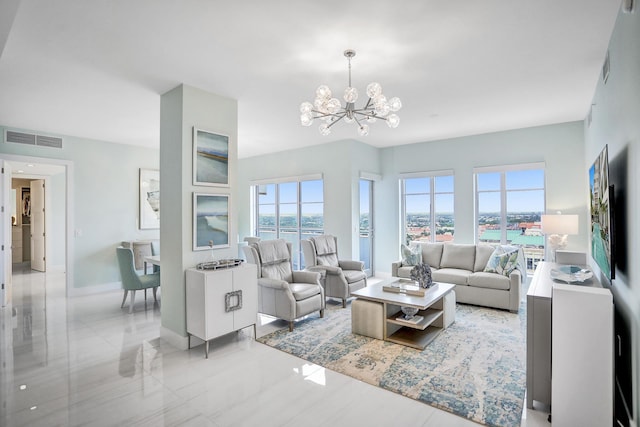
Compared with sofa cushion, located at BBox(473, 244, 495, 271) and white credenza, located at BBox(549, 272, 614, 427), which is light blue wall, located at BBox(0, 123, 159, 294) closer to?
sofa cushion, located at BBox(473, 244, 495, 271)

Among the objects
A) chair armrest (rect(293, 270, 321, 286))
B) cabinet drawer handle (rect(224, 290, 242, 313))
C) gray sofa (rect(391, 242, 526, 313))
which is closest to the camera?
cabinet drawer handle (rect(224, 290, 242, 313))

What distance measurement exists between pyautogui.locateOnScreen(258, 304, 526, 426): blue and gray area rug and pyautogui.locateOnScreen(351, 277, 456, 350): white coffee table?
0.11 metres

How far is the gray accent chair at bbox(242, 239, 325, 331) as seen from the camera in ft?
13.1

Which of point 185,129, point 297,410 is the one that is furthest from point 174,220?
point 297,410

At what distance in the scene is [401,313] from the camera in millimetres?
3955

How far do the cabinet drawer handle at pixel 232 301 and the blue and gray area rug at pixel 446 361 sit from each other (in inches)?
20.0

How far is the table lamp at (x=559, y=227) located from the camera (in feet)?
15.4

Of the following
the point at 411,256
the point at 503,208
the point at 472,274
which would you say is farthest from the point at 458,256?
the point at 503,208

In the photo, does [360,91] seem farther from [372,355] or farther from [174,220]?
[372,355]

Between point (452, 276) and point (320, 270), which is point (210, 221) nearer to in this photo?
point (320, 270)

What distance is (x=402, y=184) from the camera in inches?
278

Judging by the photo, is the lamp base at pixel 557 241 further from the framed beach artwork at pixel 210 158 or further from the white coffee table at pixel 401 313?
the framed beach artwork at pixel 210 158

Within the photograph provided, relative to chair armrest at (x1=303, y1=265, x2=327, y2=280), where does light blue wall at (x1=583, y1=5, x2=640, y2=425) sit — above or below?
above

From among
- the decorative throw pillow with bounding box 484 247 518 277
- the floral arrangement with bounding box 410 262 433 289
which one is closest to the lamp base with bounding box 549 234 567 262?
the decorative throw pillow with bounding box 484 247 518 277
